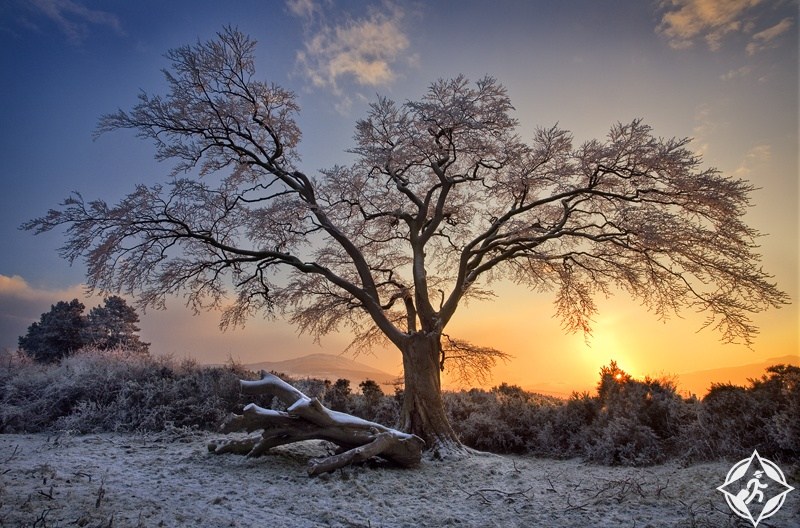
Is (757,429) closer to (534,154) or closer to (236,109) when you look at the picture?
(534,154)

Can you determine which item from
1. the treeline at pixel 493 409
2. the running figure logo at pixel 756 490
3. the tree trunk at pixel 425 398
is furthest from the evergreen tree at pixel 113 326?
the running figure logo at pixel 756 490

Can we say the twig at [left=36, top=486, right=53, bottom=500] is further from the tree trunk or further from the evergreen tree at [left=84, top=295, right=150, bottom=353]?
the evergreen tree at [left=84, top=295, right=150, bottom=353]

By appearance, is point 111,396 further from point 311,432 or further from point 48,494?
point 48,494

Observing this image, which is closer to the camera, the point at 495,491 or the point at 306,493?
the point at 306,493

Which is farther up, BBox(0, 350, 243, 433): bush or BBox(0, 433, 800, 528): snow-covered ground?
BBox(0, 350, 243, 433): bush

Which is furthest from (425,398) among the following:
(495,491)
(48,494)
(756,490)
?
(48,494)

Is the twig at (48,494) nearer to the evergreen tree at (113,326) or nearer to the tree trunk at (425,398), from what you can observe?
the tree trunk at (425,398)

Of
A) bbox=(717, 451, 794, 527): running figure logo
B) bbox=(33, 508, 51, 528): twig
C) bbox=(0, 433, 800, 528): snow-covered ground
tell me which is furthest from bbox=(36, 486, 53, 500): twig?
bbox=(717, 451, 794, 527): running figure logo

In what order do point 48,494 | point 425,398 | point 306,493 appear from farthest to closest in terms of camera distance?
point 425,398
point 306,493
point 48,494

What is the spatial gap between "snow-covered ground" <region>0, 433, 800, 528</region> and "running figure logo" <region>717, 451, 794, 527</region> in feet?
0.33

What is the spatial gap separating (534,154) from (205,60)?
7.97 meters

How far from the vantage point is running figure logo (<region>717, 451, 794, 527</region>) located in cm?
456

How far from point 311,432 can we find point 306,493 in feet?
5.10

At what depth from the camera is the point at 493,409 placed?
1172 cm
